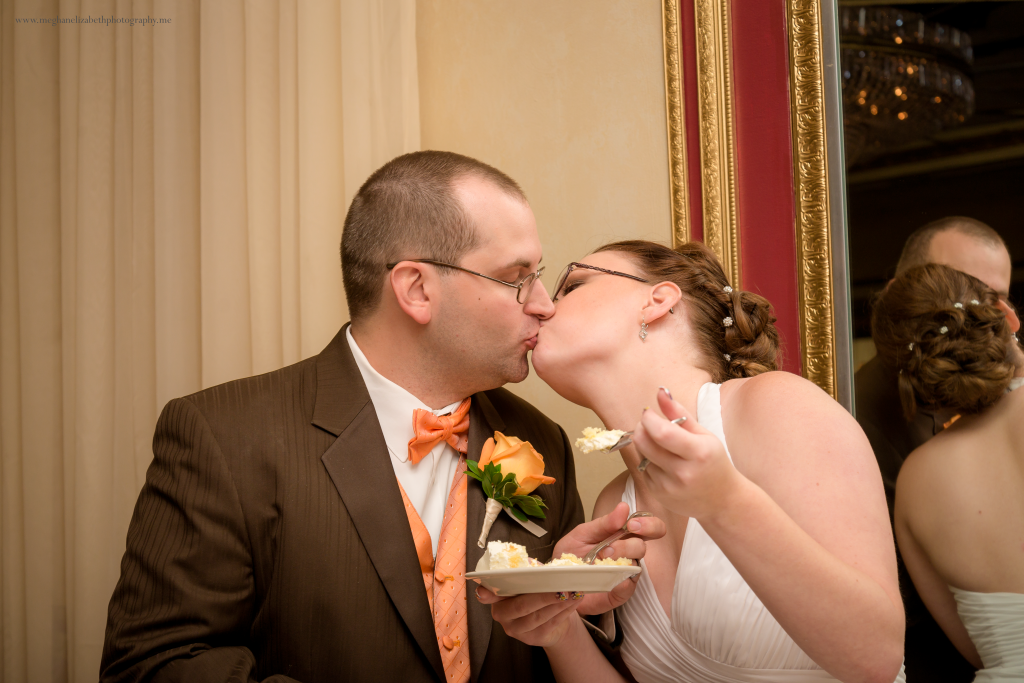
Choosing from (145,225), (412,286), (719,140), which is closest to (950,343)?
(719,140)

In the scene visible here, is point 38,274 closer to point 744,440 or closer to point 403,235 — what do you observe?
point 403,235

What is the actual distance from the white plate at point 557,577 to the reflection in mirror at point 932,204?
1.34 meters

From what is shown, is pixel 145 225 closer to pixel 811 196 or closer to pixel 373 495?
pixel 373 495

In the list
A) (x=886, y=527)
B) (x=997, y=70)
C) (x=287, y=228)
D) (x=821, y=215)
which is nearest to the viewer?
(x=886, y=527)

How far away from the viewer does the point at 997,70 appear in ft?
6.91

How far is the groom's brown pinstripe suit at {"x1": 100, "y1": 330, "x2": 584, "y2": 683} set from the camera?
5.41ft

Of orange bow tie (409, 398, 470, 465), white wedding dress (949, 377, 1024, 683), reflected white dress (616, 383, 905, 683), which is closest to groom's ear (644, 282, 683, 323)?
reflected white dress (616, 383, 905, 683)

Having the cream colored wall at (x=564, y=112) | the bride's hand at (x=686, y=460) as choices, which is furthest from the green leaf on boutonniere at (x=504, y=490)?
the cream colored wall at (x=564, y=112)

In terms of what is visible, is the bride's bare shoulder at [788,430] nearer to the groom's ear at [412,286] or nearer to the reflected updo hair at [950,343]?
the reflected updo hair at [950,343]

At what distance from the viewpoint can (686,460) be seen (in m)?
1.16

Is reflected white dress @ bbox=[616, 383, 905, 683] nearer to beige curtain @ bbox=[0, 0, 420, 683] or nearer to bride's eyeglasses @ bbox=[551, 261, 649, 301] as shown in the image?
bride's eyeglasses @ bbox=[551, 261, 649, 301]

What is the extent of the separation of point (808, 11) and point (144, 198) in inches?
101

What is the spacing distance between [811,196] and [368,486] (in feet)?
5.68

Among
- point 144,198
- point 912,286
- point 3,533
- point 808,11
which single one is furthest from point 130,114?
point 912,286
